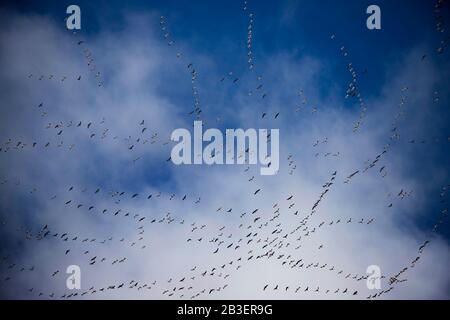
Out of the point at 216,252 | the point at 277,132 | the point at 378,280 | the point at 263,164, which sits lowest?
the point at 378,280

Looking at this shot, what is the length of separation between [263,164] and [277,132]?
417 mm

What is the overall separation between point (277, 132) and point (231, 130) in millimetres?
550

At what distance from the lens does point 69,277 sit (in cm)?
460
